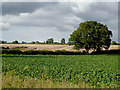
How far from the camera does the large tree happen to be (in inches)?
1953

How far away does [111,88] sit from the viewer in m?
9.59

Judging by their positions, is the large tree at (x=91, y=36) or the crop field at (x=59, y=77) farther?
the large tree at (x=91, y=36)

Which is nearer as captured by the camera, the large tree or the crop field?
the crop field

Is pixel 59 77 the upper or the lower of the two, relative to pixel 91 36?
lower

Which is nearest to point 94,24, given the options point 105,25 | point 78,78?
point 105,25

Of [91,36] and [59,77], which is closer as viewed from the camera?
[59,77]

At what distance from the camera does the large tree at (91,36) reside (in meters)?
49.6

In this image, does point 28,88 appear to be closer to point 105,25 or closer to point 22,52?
point 22,52

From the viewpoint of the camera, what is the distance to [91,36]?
50.3 meters

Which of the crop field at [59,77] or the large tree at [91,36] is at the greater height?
the large tree at [91,36]

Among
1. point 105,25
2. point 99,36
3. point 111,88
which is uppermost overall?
point 105,25

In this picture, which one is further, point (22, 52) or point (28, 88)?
point (22, 52)

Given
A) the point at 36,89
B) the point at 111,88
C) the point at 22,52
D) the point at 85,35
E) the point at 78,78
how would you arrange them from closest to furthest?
the point at 36,89
the point at 111,88
the point at 78,78
the point at 22,52
the point at 85,35

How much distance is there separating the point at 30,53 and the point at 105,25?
2547 cm
